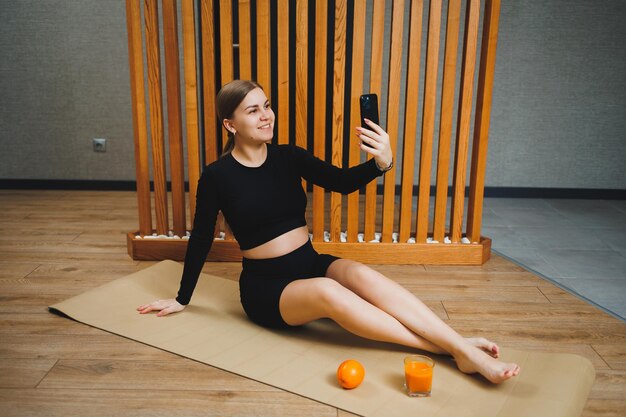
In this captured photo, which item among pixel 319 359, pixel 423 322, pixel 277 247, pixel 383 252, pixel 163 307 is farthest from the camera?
pixel 383 252

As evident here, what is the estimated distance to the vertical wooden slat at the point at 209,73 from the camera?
234 cm

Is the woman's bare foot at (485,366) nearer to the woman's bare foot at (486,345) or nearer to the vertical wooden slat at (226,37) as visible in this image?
the woman's bare foot at (486,345)

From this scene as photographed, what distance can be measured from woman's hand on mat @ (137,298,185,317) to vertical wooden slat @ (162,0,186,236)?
69 centimetres

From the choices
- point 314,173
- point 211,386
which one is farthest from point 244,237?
point 211,386

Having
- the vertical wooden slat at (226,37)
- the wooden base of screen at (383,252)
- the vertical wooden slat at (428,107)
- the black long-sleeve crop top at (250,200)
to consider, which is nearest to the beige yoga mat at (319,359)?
the black long-sleeve crop top at (250,200)

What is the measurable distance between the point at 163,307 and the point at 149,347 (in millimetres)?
231

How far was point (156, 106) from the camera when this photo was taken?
2.46 m

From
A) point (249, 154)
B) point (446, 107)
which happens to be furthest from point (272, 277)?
point (446, 107)

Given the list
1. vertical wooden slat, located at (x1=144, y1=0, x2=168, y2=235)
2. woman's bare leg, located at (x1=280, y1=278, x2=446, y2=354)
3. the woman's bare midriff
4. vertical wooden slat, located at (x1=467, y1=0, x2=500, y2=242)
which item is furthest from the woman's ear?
vertical wooden slat, located at (x1=467, y1=0, x2=500, y2=242)

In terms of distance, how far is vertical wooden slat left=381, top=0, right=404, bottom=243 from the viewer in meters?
2.33

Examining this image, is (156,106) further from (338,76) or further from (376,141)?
(376,141)

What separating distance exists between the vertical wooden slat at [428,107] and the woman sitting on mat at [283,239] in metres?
0.82

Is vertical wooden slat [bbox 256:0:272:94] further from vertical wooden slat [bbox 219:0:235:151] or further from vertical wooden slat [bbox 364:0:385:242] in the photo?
vertical wooden slat [bbox 364:0:385:242]

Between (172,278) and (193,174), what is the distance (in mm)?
555
